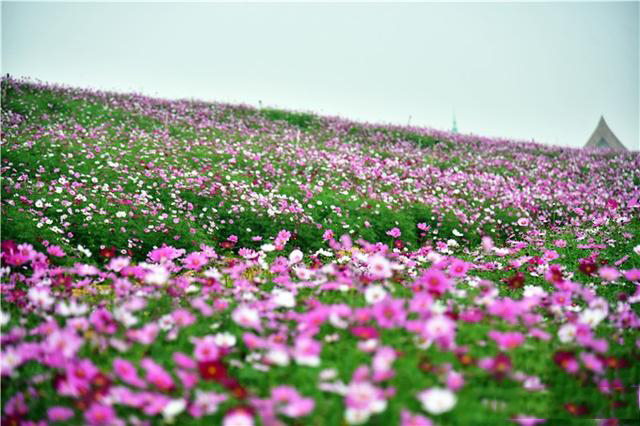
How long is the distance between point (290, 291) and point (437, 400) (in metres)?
1.66

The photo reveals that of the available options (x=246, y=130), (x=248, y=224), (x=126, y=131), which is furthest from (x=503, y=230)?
(x=126, y=131)

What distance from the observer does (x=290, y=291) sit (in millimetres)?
3475

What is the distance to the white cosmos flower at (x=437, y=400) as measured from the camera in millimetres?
1994

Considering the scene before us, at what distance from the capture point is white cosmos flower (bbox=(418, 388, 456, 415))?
6.54 ft

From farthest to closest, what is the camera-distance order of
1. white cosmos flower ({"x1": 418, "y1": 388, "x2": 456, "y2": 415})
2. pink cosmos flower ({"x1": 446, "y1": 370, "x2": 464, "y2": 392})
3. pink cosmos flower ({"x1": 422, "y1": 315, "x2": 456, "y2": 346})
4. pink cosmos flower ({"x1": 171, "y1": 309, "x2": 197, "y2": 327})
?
pink cosmos flower ({"x1": 171, "y1": 309, "x2": 197, "y2": 327})
pink cosmos flower ({"x1": 422, "y1": 315, "x2": 456, "y2": 346})
pink cosmos flower ({"x1": 446, "y1": 370, "x2": 464, "y2": 392})
white cosmos flower ({"x1": 418, "y1": 388, "x2": 456, "y2": 415})

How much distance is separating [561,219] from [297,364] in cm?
1018

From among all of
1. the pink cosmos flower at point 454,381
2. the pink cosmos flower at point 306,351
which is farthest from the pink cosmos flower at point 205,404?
the pink cosmos flower at point 454,381

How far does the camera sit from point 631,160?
17.6 metres

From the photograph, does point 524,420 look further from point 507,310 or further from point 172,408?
point 172,408

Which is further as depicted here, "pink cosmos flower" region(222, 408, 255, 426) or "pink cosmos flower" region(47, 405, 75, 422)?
"pink cosmos flower" region(47, 405, 75, 422)

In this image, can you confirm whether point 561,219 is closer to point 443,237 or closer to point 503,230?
point 503,230

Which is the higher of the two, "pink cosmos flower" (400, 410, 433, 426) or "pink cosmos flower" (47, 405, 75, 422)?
"pink cosmos flower" (400, 410, 433, 426)

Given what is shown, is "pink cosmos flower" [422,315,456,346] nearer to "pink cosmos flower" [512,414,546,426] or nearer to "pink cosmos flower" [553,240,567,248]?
"pink cosmos flower" [512,414,546,426]

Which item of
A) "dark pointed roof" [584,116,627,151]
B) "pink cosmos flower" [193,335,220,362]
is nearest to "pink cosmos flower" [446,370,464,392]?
"pink cosmos flower" [193,335,220,362]
